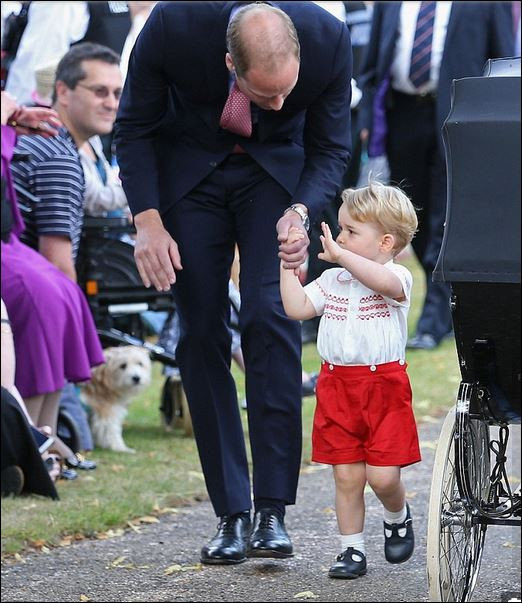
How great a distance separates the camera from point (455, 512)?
373 cm

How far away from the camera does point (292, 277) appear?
4383 mm

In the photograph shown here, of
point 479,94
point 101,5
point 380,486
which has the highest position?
point 101,5

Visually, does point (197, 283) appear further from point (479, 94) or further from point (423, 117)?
point (423, 117)

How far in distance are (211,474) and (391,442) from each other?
0.88 metres

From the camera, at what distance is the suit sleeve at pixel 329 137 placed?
4691 millimetres

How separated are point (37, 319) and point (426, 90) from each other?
14.0ft

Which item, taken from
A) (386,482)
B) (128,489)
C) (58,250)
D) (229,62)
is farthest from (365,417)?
(58,250)

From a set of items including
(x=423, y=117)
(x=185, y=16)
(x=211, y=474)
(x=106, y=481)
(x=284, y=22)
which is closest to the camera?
(x=284, y=22)

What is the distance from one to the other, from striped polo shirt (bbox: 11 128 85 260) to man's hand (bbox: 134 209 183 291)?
229 cm

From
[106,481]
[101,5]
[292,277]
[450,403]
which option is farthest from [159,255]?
[101,5]

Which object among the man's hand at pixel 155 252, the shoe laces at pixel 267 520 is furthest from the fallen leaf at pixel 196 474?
the man's hand at pixel 155 252

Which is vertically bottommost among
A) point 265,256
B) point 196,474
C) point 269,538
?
point 196,474

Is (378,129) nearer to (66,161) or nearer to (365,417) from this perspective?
(66,161)

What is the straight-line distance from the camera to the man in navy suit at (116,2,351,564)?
4664 millimetres
